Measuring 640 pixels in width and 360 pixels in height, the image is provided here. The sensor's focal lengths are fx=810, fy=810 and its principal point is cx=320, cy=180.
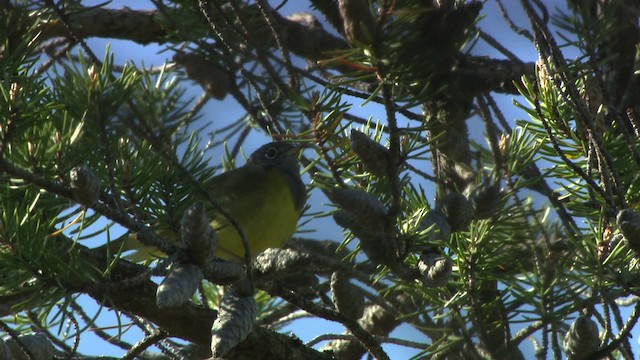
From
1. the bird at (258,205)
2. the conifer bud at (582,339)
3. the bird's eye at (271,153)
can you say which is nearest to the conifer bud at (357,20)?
the conifer bud at (582,339)

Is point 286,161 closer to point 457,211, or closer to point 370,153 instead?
point 457,211

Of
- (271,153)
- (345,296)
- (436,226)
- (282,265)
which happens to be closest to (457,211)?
(436,226)

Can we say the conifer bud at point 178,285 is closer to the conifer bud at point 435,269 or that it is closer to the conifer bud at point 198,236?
the conifer bud at point 198,236

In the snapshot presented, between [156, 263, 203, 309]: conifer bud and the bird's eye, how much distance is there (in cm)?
241

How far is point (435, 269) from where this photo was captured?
1.70 metres

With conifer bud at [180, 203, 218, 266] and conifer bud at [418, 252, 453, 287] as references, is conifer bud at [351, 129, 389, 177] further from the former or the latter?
conifer bud at [180, 203, 218, 266]

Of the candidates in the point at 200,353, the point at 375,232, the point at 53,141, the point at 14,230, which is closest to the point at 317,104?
the point at 375,232

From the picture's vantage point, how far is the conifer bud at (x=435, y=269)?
1679 millimetres

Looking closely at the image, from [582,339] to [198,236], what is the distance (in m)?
0.79

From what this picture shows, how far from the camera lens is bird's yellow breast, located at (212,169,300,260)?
3.05m

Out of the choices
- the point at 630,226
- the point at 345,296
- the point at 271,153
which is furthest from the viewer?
the point at 271,153

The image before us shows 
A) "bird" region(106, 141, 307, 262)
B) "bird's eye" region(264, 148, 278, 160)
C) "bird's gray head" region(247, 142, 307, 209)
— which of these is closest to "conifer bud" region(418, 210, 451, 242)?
"bird's gray head" region(247, 142, 307, 209)

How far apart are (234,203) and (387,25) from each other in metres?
1.86

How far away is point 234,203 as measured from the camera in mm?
3211
